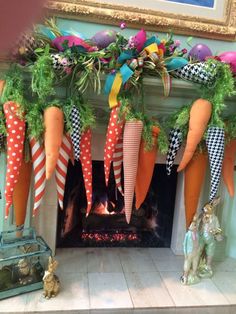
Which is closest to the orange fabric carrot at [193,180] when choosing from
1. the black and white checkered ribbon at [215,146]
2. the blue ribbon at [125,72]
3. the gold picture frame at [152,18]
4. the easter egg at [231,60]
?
the black and white checkered ribbon at [215,146]

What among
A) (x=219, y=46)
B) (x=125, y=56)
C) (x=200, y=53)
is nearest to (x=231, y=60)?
(x=200, y=53)

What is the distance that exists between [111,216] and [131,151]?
751 mm

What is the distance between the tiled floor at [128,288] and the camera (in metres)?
1.39

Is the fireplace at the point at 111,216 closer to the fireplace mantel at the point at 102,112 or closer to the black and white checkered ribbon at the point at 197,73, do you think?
the fireplace mantel at the point at 102,112

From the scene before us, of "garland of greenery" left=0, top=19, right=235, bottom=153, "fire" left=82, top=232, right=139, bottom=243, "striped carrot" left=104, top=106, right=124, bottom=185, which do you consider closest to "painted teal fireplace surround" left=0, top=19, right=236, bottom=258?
"garland of greenery" left=0, top=19, right=235, bottom=153

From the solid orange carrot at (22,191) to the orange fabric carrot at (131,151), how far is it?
471mm

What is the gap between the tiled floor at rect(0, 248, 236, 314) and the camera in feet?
4.57

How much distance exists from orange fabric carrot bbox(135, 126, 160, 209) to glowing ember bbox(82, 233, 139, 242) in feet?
1.82

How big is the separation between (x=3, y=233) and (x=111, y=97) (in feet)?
2.91

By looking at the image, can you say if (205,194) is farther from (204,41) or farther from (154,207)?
(204,41)

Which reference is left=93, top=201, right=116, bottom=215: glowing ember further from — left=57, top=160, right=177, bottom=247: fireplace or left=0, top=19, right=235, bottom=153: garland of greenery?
left=0, top=19, right=235, bottom=153: garland of greenery

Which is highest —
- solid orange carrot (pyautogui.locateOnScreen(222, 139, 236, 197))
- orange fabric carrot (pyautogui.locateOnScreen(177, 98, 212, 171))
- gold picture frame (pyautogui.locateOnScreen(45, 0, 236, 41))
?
gold picture frame (pyautogui.locateOnScreen(45, 0, 236, 41))

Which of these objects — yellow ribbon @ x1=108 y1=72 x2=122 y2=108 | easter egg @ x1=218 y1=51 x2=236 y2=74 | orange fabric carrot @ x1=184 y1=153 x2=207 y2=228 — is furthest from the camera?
orange fabric carrot @ x1=184 y1=153 x2=207 y2=228

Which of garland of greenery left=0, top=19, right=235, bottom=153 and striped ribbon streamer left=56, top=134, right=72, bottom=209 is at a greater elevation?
garland of greenery left=0, top=19, right=235, bottom=153
